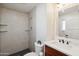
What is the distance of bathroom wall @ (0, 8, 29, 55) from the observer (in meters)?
1.54

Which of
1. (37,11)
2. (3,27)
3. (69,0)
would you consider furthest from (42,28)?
(69,0)

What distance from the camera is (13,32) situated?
1.58 m

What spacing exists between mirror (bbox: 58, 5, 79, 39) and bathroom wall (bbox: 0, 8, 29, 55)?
75cm

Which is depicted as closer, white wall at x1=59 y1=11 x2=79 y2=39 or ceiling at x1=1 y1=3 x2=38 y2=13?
ceiling at x1=1 y1=3 x2=38 y2=13

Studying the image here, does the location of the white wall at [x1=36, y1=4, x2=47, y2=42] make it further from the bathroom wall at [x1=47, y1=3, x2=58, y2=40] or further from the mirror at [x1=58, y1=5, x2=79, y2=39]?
the mirror at [x1=58, y1=5, x2=79, y2=39]

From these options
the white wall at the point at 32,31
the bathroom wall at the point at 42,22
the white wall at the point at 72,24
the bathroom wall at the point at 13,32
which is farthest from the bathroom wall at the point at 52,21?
the bathroom wall at the point at 13,32

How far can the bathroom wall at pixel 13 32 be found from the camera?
1542 millimetres

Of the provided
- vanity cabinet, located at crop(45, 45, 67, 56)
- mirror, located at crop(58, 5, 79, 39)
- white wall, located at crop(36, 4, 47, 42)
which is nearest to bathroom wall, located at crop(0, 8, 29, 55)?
white wall, located at crop(36, 4, 47, 42)

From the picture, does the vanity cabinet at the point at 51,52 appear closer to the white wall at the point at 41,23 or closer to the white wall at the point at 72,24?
the white wall at the point at 41,23

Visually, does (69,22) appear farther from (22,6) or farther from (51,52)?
(22,6)

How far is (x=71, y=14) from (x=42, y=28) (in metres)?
0.63

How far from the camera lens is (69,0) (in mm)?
850

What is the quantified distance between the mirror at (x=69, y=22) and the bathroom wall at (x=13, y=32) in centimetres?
75

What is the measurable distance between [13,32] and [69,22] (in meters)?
1.09
